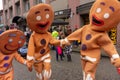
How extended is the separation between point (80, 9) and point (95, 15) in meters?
15.1

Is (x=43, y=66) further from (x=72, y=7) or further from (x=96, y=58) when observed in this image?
(x=72, y=7)

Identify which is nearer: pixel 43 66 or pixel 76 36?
pixel 76 36

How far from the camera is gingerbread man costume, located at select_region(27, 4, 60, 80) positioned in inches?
248

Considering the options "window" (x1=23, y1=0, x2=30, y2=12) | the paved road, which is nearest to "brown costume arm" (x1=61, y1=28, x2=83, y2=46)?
the paved road

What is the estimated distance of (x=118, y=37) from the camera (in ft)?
56.1

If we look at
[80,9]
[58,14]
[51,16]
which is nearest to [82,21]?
[80,9]

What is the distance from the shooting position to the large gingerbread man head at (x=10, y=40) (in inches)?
238

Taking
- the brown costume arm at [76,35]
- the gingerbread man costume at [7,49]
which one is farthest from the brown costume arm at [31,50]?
the brown costume arm at [76,35]

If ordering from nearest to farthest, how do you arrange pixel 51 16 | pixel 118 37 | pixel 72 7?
1. pixel 51 16
2. pixel 118 37
3. pixel 72 7

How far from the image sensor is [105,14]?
18.6 feet

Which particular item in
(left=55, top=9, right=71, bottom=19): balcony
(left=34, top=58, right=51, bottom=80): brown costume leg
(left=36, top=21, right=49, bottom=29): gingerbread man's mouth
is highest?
(left=36, top=21, right=49, bottom=29): gingerbread man's mouth

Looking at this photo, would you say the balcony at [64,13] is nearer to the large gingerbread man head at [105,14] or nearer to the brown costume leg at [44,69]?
the brown costume leg at [44,69]

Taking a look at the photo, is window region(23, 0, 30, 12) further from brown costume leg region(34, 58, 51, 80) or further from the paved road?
brown costume leg region(34, 58, 51, 80)

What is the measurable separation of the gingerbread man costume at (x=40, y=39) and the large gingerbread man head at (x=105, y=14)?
111cm
